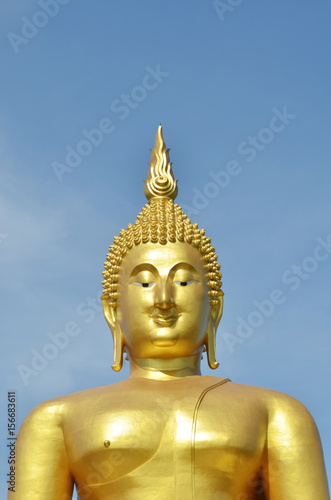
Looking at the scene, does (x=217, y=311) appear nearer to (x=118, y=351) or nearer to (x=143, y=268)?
(x=143, y=268)

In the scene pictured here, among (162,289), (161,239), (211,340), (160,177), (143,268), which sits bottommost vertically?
(211,340)

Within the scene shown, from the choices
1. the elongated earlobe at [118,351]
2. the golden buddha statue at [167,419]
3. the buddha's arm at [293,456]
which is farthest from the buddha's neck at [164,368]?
the buddha's arm at [293,456]

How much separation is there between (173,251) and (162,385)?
1504 millimetres

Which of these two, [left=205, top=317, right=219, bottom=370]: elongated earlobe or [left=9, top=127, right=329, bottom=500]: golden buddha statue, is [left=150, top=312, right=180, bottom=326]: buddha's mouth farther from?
[left=205, top=317, right=219, bottom=370]: elongated earlobe

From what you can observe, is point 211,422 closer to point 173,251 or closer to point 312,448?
point 312,448

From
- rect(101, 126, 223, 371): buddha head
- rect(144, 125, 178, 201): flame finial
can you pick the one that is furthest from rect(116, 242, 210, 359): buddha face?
rect(144, 125, 178, 201): flame finial

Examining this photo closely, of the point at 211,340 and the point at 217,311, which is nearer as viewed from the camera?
the point at 211,340

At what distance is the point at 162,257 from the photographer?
1053 cm

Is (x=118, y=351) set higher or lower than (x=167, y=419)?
higher

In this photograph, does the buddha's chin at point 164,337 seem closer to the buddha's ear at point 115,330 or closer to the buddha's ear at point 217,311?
the buddha's ear at point 115,330

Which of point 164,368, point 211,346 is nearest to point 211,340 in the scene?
point 211,346

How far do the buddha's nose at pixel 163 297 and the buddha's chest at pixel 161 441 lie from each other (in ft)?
3.15

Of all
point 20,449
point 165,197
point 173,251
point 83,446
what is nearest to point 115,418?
point 83,446

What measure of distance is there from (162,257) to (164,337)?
904 millimetres
